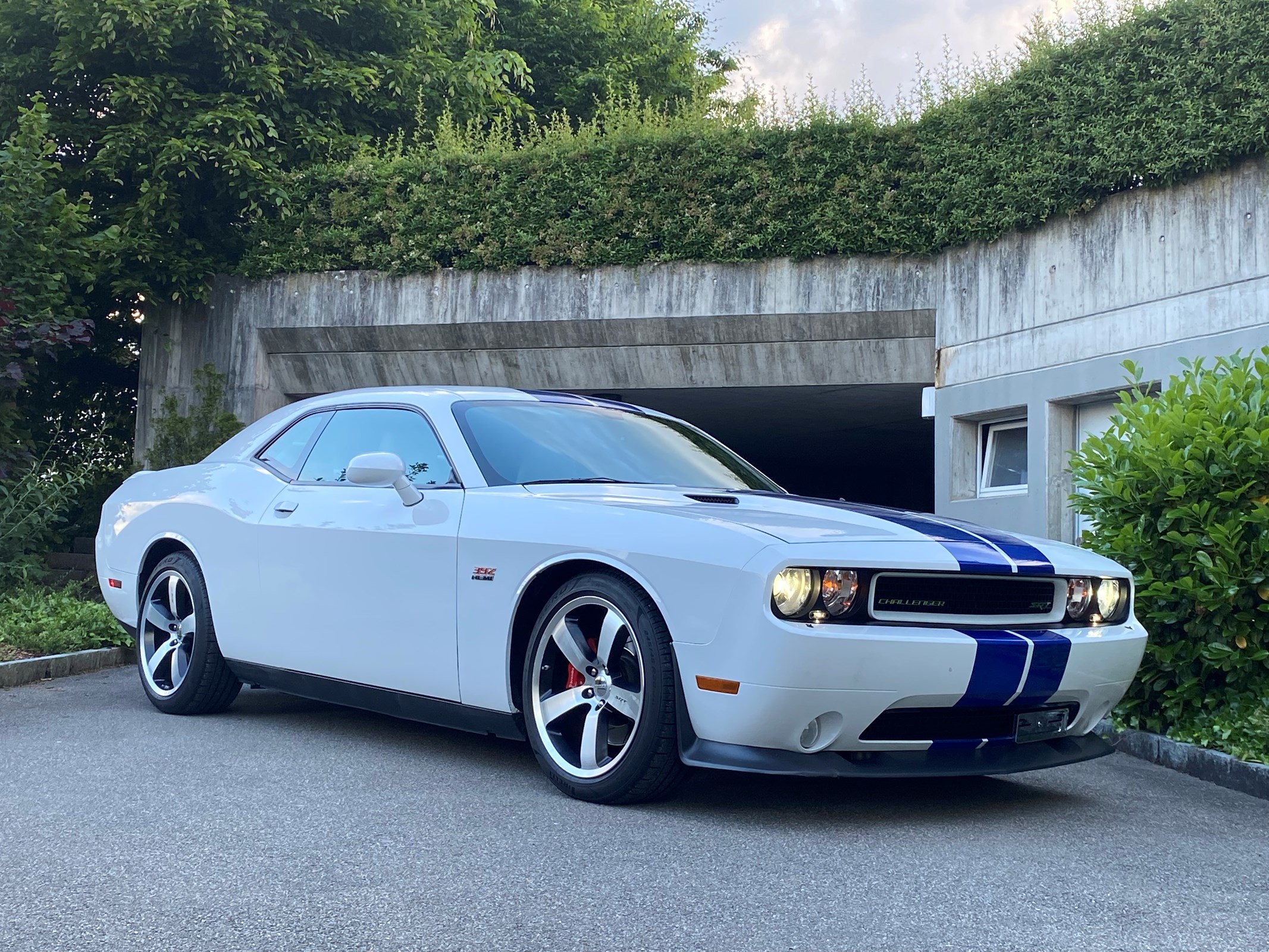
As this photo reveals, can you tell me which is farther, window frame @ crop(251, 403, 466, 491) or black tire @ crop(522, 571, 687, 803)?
window frame @ crop(251, 403, 466, 491)

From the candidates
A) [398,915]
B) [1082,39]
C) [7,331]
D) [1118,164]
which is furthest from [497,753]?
[1082,39]

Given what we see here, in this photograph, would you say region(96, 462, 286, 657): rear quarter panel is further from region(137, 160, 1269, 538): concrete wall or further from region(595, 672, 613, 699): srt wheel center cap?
region(137, 160, 1269, 538): concrete wall

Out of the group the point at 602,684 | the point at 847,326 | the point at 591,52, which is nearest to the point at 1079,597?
the point at 602,684

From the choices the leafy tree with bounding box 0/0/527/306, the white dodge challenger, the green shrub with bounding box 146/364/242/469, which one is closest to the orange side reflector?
the white dodge challenger

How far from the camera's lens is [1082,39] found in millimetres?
10352

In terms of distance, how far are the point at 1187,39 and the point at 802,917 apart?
867 cm

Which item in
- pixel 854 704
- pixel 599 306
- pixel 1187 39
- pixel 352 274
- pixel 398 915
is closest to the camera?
pixel 398 915

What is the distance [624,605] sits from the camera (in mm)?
4055

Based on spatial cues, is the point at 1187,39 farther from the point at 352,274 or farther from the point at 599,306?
the point at 352,274

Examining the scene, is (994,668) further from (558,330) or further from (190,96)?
(190,96)

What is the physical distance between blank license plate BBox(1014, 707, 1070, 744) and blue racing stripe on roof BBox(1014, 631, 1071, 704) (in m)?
0.06

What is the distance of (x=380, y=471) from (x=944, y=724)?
225 cm

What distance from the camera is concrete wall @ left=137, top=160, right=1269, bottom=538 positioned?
9.51 meters

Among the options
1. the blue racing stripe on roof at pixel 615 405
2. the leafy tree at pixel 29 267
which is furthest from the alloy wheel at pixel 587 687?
the leafy tree at pixel 29 267
